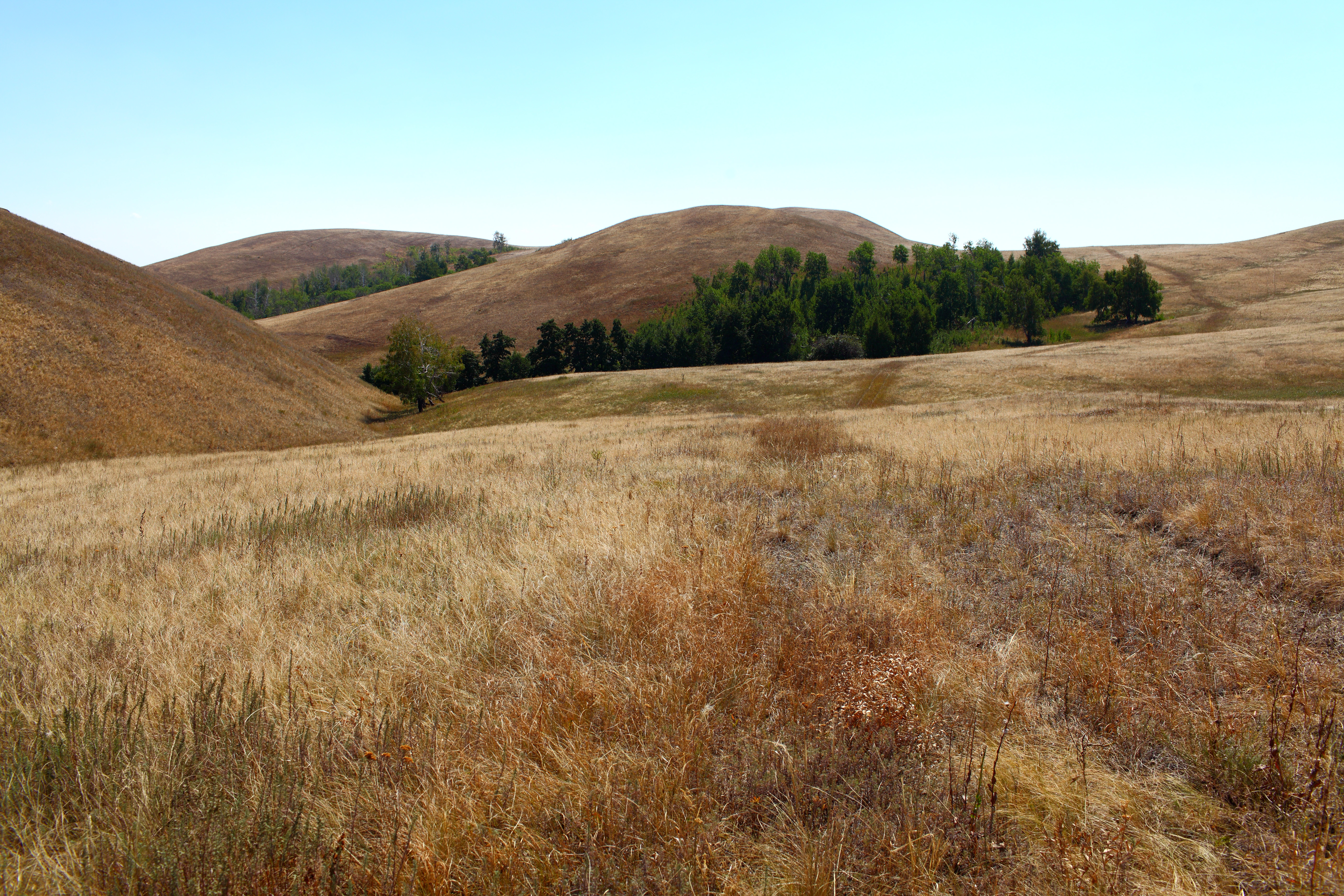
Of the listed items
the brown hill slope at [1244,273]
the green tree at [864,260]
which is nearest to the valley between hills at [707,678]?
the brown hill slope at [1244,273]

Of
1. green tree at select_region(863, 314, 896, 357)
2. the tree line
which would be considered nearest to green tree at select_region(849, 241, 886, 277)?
the tree line

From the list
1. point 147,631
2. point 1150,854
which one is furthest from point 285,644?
point 1150,854

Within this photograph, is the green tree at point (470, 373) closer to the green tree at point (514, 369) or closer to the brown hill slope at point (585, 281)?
the green tree at point (514, 369)

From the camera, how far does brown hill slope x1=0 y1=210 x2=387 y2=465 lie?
35938 mm

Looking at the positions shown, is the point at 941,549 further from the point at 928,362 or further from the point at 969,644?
the point at 928,362

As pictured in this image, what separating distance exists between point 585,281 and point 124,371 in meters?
101

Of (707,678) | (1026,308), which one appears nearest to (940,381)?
(707,678)

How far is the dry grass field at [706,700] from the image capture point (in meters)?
2.50

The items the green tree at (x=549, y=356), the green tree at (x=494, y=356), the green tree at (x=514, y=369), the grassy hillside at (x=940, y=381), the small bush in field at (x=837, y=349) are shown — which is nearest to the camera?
the grassy hillside at (x=940, y=381)

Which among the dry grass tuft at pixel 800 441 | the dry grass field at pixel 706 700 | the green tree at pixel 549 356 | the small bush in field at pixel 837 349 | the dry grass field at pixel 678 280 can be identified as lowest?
the dry grass field at pixel 706 700

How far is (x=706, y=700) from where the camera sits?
11.9 ft

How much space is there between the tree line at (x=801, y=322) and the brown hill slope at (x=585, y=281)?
977cm

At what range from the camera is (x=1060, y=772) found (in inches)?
116

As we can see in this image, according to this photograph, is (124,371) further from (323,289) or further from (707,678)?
(323,289)
